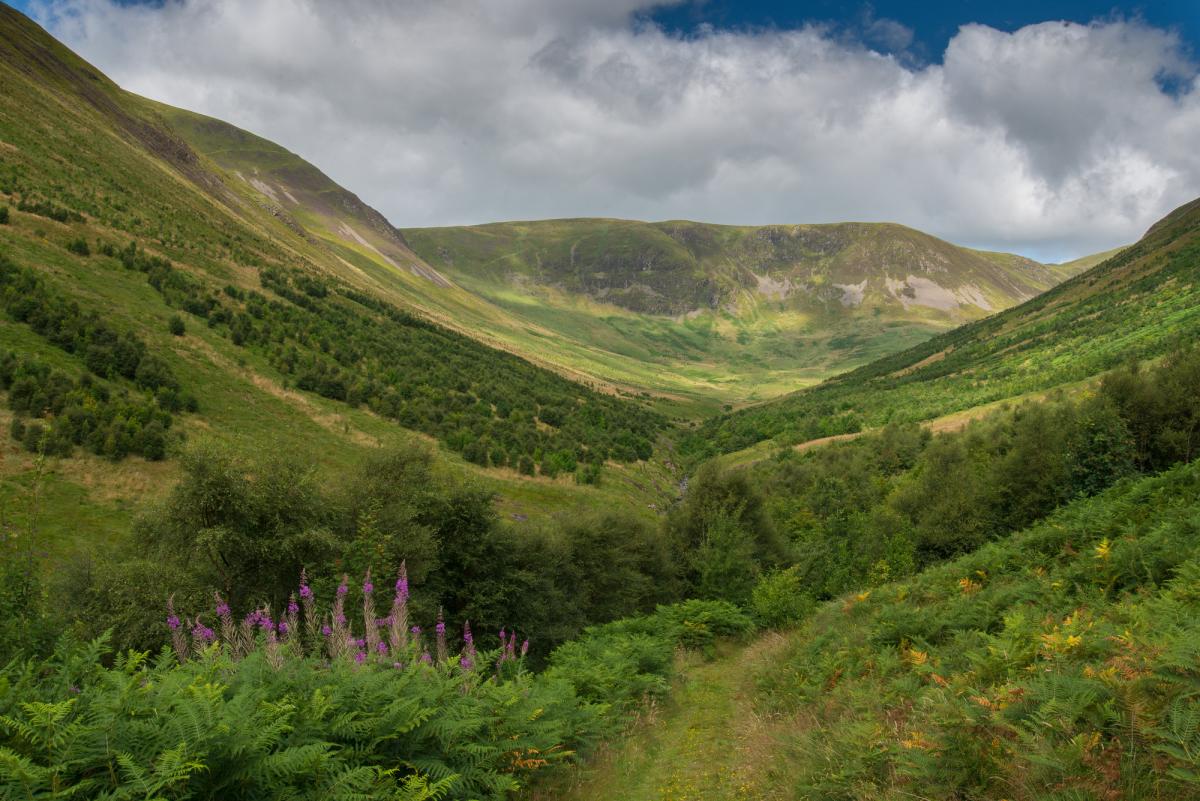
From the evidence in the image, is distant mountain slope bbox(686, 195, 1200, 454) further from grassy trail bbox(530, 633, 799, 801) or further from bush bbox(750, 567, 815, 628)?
grassy trail bbox(530, 633, 799, 801)

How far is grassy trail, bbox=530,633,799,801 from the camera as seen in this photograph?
834cm

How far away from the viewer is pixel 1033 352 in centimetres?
8419

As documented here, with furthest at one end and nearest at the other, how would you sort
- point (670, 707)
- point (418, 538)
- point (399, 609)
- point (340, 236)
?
point (340, 236) < point (418, 538) < point (670, 707) < point (399, 609)

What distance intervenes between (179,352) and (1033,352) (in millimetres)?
104136

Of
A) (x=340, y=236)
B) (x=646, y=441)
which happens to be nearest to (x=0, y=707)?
(x=646, y=441)

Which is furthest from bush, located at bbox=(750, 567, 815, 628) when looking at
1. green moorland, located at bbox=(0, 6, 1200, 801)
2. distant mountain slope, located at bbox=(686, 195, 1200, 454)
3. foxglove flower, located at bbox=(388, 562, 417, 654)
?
distant mountain slope, located at bbox=(686, 195, 1200, 454)

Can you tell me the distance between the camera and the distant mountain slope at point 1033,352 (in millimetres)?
64125

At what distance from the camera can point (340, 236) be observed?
175 m

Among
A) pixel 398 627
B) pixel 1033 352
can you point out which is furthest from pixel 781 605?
pixel 1033 352

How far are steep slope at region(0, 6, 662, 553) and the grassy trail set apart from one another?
10.6 metres

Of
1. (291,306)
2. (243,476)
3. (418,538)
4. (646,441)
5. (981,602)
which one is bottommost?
(646,441)

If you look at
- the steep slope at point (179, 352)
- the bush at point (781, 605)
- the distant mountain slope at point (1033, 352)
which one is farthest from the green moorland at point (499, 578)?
the distant mountain slope at point (1033, 352)

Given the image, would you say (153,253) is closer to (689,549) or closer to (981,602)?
(689,549)

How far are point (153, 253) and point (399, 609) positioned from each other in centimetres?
6439
